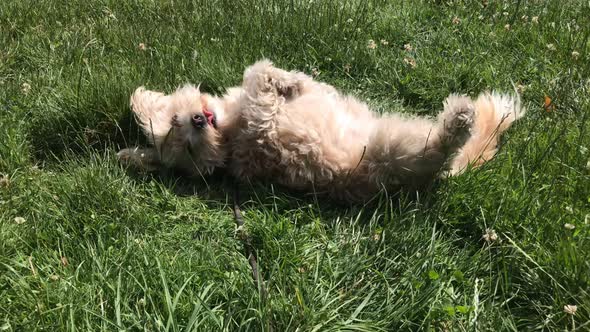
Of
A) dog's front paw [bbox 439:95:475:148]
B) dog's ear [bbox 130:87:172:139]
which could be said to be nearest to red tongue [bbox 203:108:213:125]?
dog's ear [bbox 130:87:172:139]

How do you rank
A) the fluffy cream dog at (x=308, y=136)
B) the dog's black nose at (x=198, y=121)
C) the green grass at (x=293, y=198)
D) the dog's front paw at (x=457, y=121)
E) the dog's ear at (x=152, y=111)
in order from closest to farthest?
1. the green grass at (x=293, y=198)
2. the dog's front paw at (x=457, y=121)
3. the fluffy cream dog at (x=308, y=136)
4. the dog's black nose at (x=198, y=121)
5. the dog's ear at (x=152, y=111)

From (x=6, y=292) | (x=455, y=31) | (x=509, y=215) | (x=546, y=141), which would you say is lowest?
(x=6, y=292)

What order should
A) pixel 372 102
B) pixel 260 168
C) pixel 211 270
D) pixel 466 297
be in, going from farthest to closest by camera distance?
Result: 1. pixel 372 102
2. pixel 260 168
3. pixel 211 270
4. pixel 466 297

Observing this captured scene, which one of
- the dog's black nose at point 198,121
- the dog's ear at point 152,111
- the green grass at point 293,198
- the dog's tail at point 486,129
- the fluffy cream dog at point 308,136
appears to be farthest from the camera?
the dog's ear at point 152,111

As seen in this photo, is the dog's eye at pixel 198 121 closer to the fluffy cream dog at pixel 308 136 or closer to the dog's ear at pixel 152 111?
the fluffy cream dog at pixel 308 136

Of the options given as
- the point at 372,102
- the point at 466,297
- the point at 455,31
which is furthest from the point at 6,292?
the point at 455,31

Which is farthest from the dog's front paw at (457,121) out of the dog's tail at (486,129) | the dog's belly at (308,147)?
the dog's belly at (308,147)

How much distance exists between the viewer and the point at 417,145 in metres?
2.94

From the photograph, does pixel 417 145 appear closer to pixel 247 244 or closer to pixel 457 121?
pixel 457 121

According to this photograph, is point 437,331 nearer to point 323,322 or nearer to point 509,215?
point 323,322

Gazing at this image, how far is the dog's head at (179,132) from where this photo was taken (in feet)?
11.2

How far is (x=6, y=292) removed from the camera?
2.40m

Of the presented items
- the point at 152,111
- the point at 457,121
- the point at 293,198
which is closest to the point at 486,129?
the point at 457,121

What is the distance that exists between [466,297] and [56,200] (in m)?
2.37
